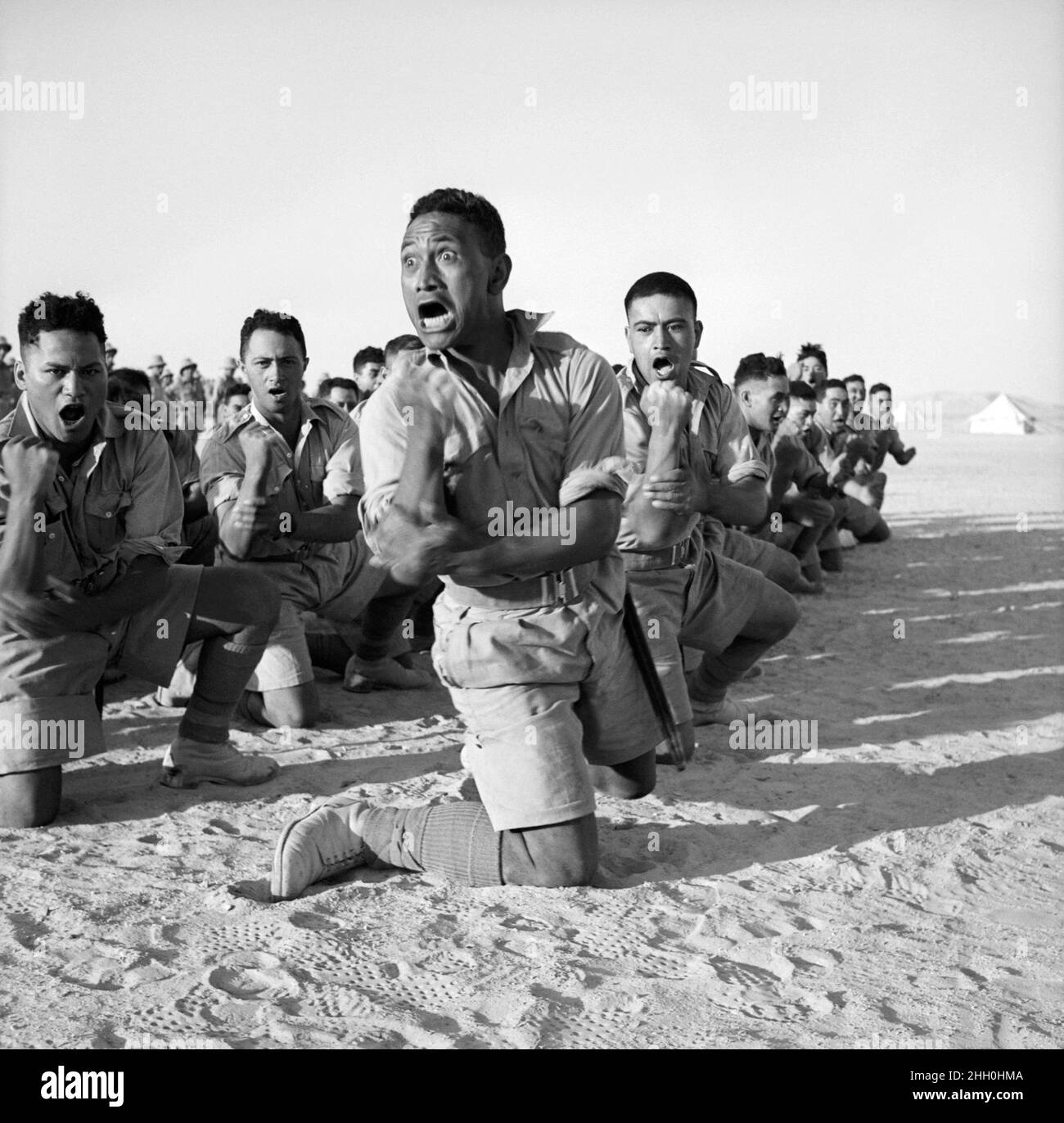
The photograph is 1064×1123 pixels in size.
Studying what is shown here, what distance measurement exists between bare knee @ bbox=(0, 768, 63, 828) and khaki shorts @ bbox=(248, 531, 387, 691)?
44.7 inches

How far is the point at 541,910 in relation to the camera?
3250 mm

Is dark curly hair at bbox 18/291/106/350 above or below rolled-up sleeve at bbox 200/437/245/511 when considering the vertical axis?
above

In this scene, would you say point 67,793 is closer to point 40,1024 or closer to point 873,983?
point 40,1024

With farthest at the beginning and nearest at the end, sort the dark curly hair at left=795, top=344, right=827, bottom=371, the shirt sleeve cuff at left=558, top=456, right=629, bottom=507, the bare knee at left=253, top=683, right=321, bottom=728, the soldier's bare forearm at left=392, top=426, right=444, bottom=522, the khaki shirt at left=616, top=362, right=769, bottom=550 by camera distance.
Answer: the dark curly hair at left=795, top=344, right=827, bottom=371 < the bare knee at left=253, top=683, right=321, bottom=728 < the khaki shirt at left=616, top=362, right=769, bottom=550 < the shirt sleeve cuff at left=558, top=456, right=629, bottom=507 < the soldier's bare forearm at left=392, top=426, right=444, bottom=522

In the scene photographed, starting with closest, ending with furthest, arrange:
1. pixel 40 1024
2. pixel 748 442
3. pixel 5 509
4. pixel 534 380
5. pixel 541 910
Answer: pixel 40 1024 < pixel 541 910 < pixel 534 380 < pixel 5 509 < pixel 748 442

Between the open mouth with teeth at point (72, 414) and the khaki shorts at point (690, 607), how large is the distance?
2.14 m

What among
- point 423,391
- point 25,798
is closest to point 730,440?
point 423,391

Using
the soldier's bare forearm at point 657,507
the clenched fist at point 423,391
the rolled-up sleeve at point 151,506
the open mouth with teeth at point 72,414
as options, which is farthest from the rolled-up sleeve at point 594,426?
the open mouth with teeth at point 72,414

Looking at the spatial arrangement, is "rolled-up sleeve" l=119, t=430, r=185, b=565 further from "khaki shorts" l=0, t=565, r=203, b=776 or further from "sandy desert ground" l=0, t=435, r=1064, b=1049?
"sandy desert ground" l=0, t=435, r=1064, b=1049

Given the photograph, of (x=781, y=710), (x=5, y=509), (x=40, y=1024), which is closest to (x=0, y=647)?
(x=5, y=509)

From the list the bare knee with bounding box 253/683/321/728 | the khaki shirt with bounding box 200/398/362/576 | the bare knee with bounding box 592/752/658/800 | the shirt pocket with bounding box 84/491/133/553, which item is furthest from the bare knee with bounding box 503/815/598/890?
the khaki shirt with bounding box 200/398/362/576

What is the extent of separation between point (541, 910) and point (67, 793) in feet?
6.81

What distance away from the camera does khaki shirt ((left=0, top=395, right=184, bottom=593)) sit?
4141 millimetres

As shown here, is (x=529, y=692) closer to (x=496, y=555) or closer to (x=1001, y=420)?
(x=496, y=555)
